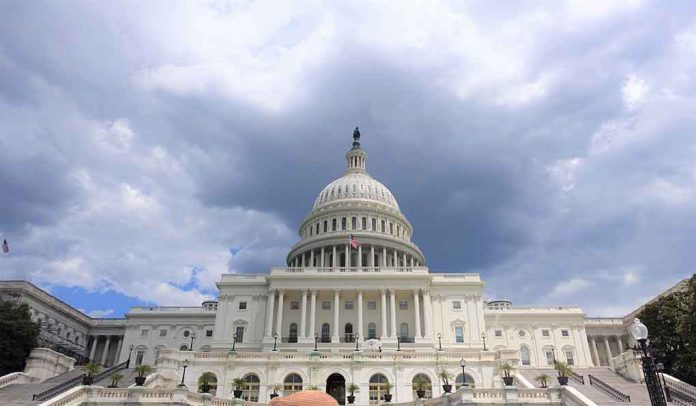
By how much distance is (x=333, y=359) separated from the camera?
162ft

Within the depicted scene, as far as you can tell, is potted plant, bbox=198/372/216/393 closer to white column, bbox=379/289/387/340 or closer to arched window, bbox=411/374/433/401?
arched window, bbox=411/374/433/401

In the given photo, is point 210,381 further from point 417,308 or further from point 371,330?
point 417,308

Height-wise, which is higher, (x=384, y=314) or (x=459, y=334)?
(x=384, y=314)

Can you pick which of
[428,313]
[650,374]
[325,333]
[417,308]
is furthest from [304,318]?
[650,374]

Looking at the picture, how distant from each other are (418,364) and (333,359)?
824 cm

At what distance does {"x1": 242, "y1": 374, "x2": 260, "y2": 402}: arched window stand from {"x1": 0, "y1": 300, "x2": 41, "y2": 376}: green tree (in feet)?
94.4

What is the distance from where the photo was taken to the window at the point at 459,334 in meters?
77.2

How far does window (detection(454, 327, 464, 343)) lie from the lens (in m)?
77.2

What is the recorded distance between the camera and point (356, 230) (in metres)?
102

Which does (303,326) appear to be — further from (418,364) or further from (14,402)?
(14,402)

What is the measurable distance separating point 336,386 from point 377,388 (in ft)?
13.2

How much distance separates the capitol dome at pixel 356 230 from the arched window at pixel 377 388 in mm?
42902

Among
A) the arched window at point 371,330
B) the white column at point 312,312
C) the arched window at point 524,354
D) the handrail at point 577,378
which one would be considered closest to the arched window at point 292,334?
the white column at point 312,312

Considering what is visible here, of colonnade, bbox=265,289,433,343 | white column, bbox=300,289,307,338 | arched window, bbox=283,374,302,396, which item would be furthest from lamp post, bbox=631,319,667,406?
white column, bbox=300,289,307,338
